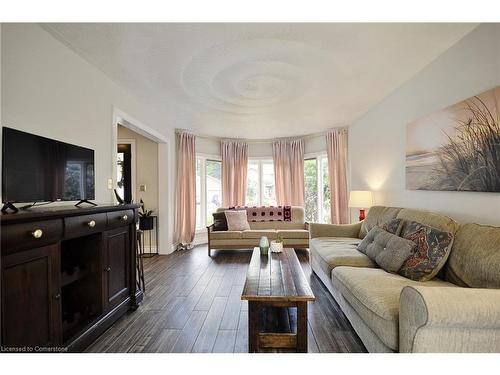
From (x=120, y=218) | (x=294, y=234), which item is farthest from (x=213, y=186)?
(x=120, y=218)

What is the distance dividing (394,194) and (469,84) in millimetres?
1516

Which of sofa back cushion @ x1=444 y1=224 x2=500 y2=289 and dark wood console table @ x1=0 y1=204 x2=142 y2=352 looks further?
sofa back cushion @ x1=444 y1=224 x2=500 y2=289

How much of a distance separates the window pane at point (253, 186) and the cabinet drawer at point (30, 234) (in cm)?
449

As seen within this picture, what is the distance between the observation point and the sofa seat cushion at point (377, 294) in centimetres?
130

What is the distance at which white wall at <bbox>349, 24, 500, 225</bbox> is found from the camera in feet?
5.76

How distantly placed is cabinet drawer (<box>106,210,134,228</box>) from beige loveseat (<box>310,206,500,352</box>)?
79.2 inches

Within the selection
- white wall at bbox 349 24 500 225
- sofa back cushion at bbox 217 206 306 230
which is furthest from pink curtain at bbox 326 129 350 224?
sofa back cushion at bbox 217 206 306 230

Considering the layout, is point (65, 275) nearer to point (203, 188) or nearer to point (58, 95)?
point (58, 95)

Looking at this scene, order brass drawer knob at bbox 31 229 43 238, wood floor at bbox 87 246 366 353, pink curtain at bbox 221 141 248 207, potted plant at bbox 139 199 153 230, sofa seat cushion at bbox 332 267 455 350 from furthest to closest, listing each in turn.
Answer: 1. pink curtain at bbox 221 141 248 207
2. potted plant at bbox 139 199 153 230
3. wood floor at bbox 87 246 366 353
4. sofa seat cushion at bbox 332 267 455 350
5. brass drawer knob at bbox 31 229 43 238

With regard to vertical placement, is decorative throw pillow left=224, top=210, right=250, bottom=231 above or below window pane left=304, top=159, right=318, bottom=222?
below

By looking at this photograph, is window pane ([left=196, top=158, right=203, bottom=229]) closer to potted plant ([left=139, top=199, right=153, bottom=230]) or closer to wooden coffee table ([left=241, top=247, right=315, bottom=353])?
potted plant ([left=139, top=199, right=153, bottom=230])

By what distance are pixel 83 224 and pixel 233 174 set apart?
4012 millimetres

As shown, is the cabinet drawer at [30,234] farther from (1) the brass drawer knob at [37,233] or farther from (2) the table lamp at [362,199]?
(2) the table lamp at [362,199]
